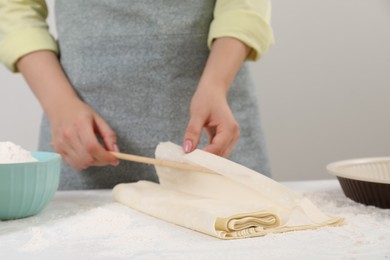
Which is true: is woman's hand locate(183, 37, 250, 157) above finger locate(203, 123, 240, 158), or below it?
above

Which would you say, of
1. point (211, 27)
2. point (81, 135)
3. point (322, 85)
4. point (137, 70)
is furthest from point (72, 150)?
point (322, 85)

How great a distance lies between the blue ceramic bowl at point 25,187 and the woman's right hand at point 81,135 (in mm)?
181

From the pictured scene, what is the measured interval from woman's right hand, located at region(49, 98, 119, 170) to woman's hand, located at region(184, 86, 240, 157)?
140 millimetres

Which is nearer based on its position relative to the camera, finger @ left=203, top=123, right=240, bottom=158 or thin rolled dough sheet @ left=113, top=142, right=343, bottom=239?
thin rolled dough sheet @ left=113, top=142, right=343, bottom=239

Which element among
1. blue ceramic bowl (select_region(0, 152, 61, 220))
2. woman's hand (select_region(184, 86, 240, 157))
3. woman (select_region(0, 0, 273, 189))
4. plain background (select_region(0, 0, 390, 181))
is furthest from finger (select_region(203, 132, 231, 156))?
plain background (select_region(0, 0, 390, 181))

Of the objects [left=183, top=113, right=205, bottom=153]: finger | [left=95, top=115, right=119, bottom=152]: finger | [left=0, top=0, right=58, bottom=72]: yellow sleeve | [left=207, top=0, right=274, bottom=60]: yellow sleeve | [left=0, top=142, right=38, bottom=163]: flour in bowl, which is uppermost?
[left=207, top=0, right=274, bottom=60]: yellow sleeve

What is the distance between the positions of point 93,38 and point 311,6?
2.53 ft

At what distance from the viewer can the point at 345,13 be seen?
5.05 feet

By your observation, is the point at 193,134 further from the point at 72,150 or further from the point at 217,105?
the point at 72,150

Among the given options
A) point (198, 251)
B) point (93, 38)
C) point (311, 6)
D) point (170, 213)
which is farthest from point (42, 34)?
point (311, 6)

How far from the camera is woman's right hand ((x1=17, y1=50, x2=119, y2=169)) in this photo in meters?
0.85

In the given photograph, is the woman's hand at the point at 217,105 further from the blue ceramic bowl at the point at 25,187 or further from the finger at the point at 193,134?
the blue ceramic bowl at the point at 25,187

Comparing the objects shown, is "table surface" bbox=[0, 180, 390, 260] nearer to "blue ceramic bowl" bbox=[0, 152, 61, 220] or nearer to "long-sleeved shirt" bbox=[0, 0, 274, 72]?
"blue ceramic bowl" bbox=[0, 152, 61, 220]

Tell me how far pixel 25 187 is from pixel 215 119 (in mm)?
309
